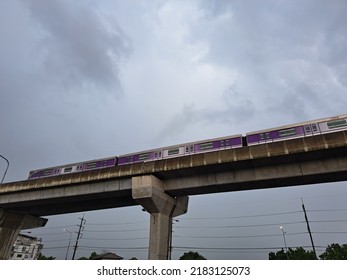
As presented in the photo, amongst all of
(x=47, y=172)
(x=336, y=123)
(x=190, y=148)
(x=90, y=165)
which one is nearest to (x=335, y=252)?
(x=336, y=123)

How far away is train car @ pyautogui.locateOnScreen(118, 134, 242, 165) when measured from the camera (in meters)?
24.3

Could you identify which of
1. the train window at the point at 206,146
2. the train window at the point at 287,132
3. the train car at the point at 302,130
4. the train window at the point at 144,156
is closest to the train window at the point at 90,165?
the train window at the point at 144,156

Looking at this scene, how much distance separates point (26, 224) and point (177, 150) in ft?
91.1

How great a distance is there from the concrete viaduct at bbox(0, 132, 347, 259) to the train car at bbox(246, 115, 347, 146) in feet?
14.1

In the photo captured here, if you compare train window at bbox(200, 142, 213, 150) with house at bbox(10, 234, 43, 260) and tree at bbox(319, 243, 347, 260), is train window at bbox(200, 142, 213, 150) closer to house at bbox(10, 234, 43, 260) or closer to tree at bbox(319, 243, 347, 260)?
tree at bbox(319, 243, 347, 260)

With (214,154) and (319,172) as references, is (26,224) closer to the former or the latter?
(214,154)

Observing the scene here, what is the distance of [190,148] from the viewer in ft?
85.6

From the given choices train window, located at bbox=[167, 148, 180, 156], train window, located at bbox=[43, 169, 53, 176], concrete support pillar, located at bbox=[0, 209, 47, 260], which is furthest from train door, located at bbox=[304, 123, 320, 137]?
concrete support pillar, located at bbox=[0, 209, 47, 260]

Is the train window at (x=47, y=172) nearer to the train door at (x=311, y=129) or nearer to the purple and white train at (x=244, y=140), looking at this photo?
the purple and white train at (x=244, y=140)

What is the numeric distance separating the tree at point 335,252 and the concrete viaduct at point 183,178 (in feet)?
158

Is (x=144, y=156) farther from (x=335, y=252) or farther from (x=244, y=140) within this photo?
(x=335, y=252)
